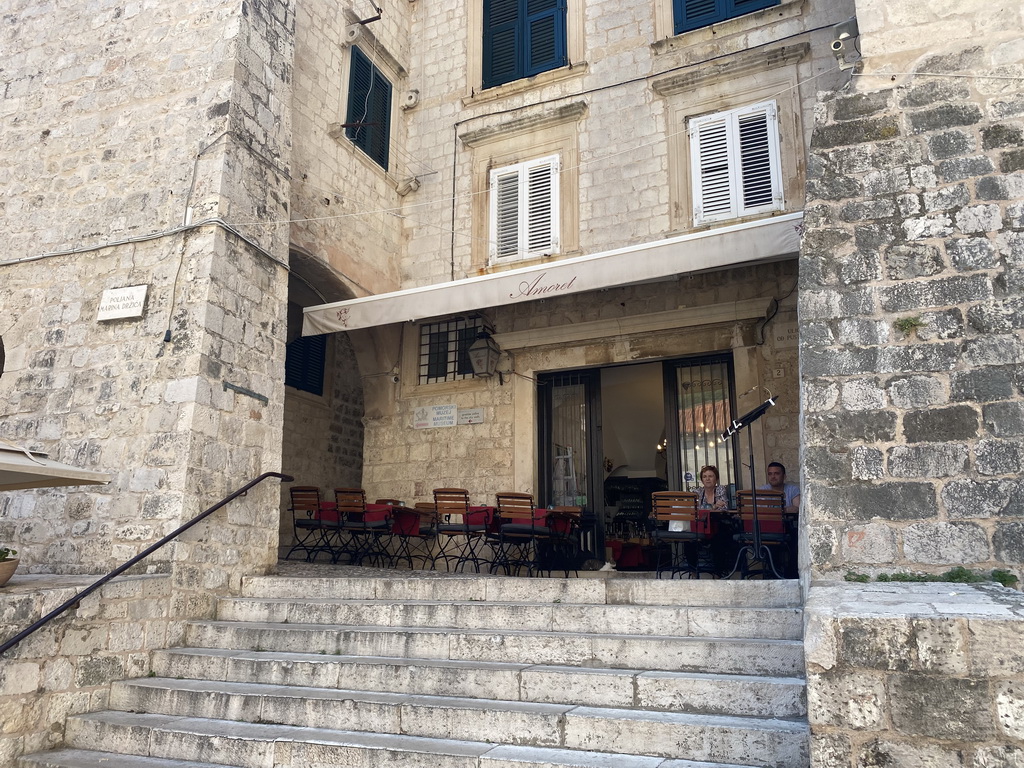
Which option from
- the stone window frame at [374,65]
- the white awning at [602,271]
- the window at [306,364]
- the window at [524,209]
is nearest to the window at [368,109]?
the stone window frame at [374,65]

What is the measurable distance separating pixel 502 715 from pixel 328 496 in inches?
312

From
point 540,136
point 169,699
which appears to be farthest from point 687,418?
point 169,699

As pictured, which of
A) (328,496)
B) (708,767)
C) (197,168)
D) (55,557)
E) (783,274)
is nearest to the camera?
(708,767)

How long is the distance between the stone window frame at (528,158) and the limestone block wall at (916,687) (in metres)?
6.75

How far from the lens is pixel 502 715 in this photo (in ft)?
11.7

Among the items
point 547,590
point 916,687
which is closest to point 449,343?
point 547,590

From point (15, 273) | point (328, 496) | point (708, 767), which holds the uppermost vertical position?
point (15, 273)

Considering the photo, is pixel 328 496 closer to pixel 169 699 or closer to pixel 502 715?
pixel 169 699

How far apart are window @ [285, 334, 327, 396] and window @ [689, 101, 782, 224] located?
5814mm

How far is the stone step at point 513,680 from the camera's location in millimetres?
3486

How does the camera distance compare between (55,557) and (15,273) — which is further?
(15,273)

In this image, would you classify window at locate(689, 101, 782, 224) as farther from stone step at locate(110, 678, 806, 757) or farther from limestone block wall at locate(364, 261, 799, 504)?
stone step at locate(110, 678, 806, 757)

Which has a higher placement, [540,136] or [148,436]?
[540,136]

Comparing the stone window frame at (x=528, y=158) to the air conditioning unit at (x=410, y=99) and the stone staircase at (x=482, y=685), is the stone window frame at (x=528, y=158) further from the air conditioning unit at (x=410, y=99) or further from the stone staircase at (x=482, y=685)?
the stone staircase at (x=482, y=685)
